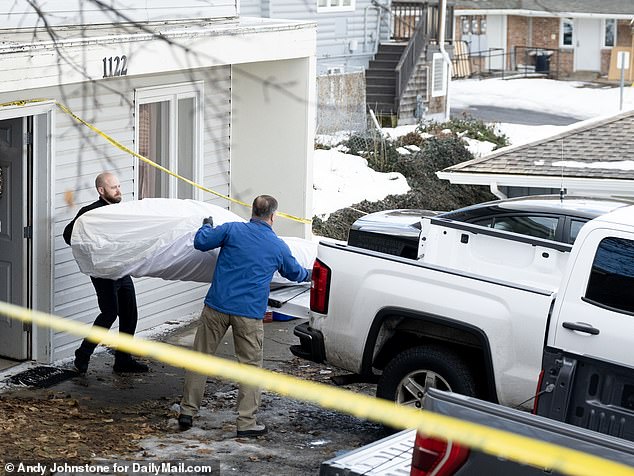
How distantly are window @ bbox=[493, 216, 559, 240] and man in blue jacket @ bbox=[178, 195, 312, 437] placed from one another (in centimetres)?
232

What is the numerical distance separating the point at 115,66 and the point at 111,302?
2.08m

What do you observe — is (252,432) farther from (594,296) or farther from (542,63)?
(542,63)

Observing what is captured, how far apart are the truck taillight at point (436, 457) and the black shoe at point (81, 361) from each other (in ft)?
17.5

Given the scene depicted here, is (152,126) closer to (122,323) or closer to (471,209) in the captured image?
(122,323)

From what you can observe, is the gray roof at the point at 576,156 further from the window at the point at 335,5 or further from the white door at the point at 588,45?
the white door at the point at 588,45

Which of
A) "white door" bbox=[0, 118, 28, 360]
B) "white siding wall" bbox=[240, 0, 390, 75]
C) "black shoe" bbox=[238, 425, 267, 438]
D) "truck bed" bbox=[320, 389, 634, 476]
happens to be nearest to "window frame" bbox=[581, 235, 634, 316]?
"truck bed" bbox=[320, 389, 634, 476]

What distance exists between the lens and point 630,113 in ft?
57.7

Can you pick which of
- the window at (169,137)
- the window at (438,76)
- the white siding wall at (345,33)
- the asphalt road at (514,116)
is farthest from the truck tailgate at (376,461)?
the asphalt road at (514,116)

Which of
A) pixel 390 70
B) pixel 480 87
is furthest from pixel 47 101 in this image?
pixel 480 87

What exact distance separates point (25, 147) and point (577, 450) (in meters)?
6.55

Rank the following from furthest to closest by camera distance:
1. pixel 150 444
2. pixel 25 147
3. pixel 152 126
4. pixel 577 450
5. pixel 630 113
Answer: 1. pixel 630 113
2. pixel 152 126
3. pixel 25 147
4. pixel 150 444
5. pixel 577 450

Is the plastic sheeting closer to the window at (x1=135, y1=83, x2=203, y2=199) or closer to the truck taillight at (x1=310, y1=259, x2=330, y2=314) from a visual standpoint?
the truck taillight at (x1=310, y1=259, x2=330, y2=314)

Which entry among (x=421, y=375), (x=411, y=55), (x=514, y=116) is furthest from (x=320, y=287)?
(x=514, y=116)

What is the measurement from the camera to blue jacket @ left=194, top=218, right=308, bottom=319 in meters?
8.66
